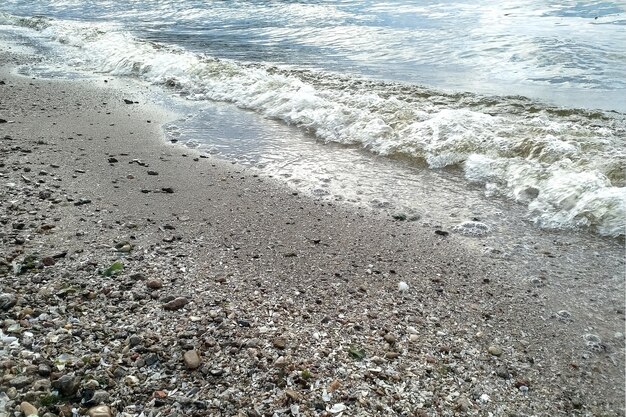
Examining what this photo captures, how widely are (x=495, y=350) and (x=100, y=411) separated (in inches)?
92.8

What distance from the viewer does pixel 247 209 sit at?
4.99 meters

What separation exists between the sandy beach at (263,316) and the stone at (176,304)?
34 millimetres

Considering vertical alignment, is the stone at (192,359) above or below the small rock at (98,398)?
below

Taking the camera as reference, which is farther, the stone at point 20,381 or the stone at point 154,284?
the stone at point 154,284

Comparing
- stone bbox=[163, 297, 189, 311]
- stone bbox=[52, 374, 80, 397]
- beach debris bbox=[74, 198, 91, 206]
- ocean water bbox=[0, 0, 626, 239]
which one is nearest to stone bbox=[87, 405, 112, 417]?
stone bbox=[52, 374, 80, 397]

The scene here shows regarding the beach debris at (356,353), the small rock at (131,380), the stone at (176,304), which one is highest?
the stone at (176,304)

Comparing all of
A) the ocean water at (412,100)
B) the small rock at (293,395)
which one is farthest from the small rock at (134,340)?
the ocean water at (412,100)

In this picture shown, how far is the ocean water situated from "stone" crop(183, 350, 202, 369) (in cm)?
287

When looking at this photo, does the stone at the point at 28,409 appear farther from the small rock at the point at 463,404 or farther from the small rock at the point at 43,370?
the small rock at the point at 463,404

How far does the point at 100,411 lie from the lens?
91.3 inches

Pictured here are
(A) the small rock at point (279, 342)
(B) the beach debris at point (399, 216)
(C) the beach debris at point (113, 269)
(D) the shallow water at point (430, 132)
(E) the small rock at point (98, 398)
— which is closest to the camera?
(E) the small rock at point (98, 398)

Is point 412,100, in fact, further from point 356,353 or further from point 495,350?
point 356,353

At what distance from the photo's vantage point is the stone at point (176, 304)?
3.20 meters

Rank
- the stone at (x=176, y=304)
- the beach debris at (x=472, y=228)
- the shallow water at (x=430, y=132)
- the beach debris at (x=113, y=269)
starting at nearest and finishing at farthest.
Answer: the stone at (x=176, y=304) → the beach debris at (x=113, y=269) → the shallow water at (x=430, y=132) → the beach debris at (x=472, y=228)
